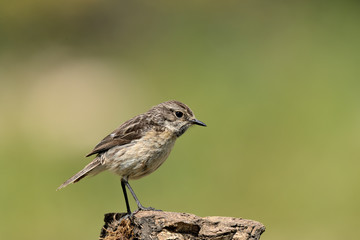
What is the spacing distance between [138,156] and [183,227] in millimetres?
1238

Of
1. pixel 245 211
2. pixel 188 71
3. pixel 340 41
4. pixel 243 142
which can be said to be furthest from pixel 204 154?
pixel 340 41

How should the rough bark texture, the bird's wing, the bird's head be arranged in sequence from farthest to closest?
1. the bird's head
2. the bird's wing
3. the rough bark texture

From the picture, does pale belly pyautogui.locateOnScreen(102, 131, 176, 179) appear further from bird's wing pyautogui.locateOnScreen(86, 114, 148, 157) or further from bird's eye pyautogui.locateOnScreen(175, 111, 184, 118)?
bird's eye pyautogui.locateOnScreen(175, 111, 184, 118)

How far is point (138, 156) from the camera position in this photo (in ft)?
Result: 24.9

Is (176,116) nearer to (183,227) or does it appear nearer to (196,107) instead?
(183,227)

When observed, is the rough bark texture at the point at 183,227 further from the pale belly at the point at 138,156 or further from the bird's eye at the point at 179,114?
the bird's eye at the point at 179,114

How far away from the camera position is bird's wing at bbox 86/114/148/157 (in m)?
7.73

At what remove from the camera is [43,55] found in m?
18.7

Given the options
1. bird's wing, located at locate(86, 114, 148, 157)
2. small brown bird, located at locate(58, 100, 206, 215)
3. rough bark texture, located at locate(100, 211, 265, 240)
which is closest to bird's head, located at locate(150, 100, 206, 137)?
small brown bird, located at locate(58, 100, 206, 215)

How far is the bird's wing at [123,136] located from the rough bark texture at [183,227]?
1118 millimetres

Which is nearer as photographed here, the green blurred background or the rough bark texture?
the rough bark texture

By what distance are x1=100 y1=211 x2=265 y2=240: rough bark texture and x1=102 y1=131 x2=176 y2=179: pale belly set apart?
0.88 metres

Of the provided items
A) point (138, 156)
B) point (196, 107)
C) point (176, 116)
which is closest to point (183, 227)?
point (138, 156)

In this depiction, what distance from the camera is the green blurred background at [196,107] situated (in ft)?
40.4
